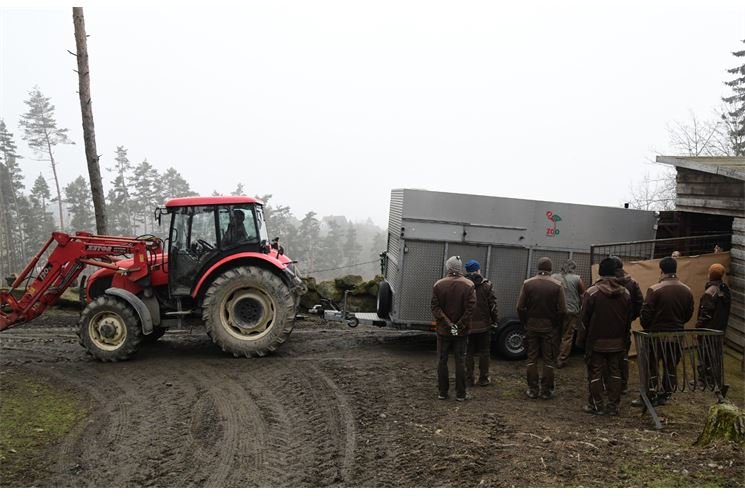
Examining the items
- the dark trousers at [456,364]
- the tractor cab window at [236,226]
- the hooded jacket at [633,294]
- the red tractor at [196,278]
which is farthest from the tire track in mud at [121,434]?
the hooded jacket at [633,294]

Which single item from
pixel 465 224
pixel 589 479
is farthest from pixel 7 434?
pixel 465 224

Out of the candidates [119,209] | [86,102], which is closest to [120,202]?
[119,209]

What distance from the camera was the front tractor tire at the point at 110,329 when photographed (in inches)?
330

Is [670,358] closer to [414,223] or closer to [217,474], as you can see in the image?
[414,223]

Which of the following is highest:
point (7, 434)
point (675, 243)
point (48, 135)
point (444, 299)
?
point (48, 135)

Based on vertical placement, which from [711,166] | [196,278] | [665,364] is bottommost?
[665,364]

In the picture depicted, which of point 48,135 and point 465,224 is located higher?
point 48,135

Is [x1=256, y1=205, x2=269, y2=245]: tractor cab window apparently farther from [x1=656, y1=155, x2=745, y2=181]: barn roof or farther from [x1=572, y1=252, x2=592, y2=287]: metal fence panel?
[x1=656, y1=155, x2=745, y2=181]: barn roof

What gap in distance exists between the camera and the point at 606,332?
20.9 ft

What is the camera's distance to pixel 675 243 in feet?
31.9

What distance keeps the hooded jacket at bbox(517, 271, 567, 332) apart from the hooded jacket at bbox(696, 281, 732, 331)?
175 centimetres

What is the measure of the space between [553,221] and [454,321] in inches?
140

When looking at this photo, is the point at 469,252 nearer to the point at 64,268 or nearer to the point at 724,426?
the point at 724,426

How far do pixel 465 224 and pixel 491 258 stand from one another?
74 cm
